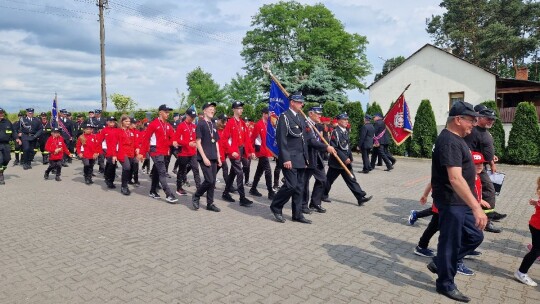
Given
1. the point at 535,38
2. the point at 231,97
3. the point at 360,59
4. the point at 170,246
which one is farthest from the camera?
the point at 231,97

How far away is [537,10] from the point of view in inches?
1534

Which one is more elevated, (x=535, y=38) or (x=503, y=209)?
(x=535, y=38)

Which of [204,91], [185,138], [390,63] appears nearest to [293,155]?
[185,138]

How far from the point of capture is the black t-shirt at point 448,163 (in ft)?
12.0

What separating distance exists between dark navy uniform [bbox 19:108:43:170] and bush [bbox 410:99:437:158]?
53.8 ft

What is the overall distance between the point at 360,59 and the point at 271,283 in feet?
145

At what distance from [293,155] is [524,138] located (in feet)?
42.0

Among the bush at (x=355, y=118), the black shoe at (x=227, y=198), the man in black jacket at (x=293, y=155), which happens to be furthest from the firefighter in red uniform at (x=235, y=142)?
the bush at (x=355, y=118)

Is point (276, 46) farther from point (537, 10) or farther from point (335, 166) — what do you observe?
point (335, 166)

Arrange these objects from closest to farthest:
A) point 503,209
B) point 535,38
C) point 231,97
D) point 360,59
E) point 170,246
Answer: point 170,246 < point 503,209 < point 535,38 < point 360,59 < point 231,97

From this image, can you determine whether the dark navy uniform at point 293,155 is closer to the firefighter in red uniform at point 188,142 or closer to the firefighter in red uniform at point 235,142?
the firefighter in red uniform at point 235,142

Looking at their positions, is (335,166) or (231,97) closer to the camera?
(335,166)

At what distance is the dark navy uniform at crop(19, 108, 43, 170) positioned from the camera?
1488cm

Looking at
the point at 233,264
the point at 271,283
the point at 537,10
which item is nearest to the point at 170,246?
the point at 233,264
